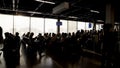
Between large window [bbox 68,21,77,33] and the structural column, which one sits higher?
large window [bbox 68,21,77,33]

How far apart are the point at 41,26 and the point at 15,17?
10.6 ft

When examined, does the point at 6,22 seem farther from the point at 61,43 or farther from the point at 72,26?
the point at 61,43

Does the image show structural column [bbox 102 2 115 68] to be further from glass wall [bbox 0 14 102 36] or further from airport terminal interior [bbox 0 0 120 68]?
glass wall [bbox 0 14 102 36]

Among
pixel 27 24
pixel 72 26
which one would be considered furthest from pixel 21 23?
pixel 72 26

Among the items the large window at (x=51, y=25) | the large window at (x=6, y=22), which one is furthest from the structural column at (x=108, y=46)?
the large window at (x=51, y=25)

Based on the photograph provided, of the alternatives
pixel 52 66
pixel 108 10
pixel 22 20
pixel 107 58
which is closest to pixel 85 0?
pixel 108 10

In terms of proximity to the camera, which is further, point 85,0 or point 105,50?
point 85,0

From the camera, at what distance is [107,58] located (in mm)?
5188

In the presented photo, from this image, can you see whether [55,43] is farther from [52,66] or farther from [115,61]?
[115,61]

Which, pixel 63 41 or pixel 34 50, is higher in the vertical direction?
pixel 63 41

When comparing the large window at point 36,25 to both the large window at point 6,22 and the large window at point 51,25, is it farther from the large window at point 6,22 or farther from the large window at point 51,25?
the large window at point 6,22

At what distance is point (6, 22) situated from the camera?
592 inches

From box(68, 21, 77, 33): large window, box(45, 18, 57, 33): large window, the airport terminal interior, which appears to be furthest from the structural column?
box(68, 21, 77, 33): large window

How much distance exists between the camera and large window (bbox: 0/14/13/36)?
48.3 feet
